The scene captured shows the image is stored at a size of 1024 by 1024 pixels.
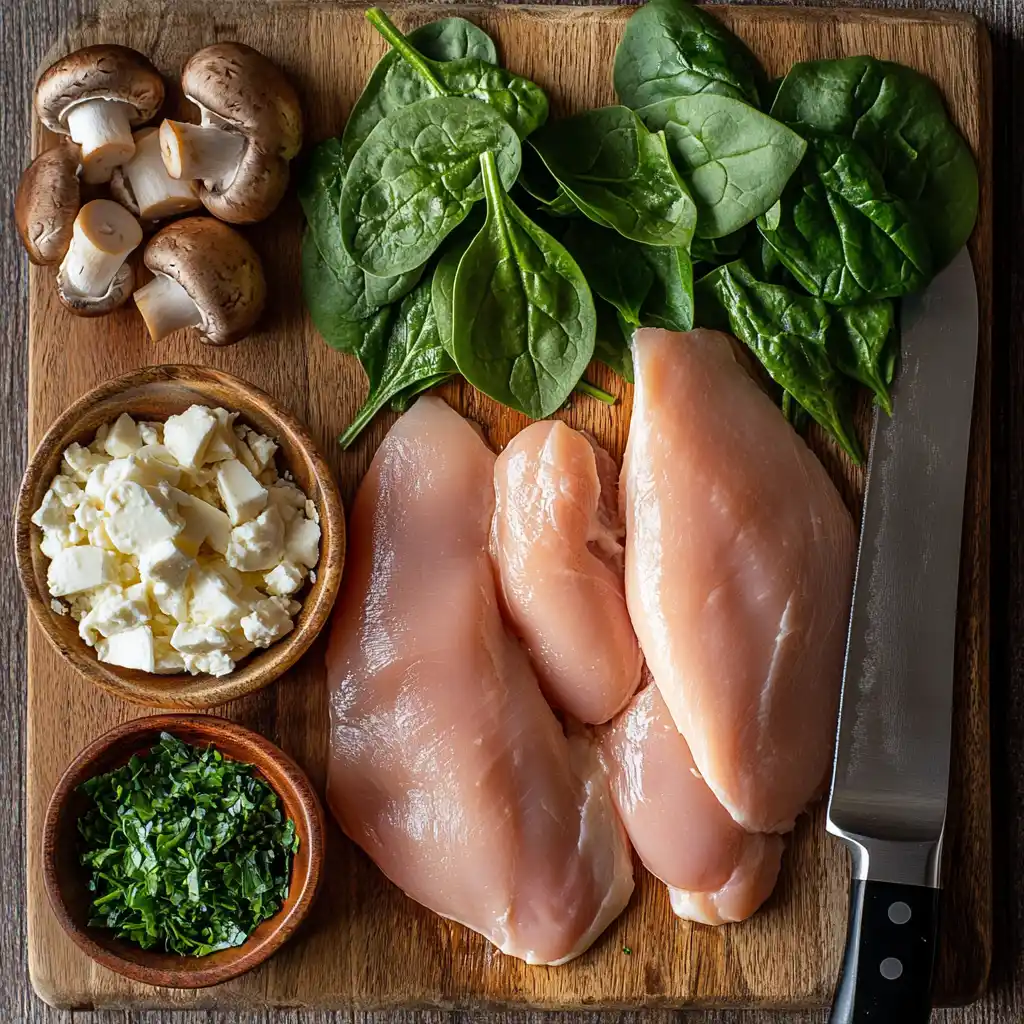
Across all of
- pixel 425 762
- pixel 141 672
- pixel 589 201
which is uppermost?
pixel 589 201

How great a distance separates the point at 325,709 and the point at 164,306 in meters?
0.60

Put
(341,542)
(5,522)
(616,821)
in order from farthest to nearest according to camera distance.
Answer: (5,522), (616,821), (341,542)

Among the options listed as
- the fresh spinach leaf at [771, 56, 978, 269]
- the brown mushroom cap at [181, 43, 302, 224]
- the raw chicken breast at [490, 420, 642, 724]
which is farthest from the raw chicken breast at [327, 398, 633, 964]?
the fresh spinach leaf at [771, 56, 978, 269]

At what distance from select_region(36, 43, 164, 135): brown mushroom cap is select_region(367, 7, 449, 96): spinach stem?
1.02 ft

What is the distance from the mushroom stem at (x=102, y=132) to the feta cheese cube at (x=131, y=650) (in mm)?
635

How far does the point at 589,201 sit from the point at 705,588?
54 cm

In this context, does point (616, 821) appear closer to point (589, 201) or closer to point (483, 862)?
point (483, 862)

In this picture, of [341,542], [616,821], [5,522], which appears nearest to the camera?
[341,542]

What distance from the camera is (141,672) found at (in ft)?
4.43

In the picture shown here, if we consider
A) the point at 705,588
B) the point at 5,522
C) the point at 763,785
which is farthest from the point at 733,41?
the point at 5,522

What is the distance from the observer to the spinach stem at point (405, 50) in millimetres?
1391

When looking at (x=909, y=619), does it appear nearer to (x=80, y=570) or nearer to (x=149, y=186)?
(x=80, y=570)

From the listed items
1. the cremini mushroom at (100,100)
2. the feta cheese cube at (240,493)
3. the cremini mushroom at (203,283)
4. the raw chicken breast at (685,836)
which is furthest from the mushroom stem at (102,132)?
the raw chicken breast at (685,836)

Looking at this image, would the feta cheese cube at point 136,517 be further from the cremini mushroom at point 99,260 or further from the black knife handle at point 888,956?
the black knife handle at point 888,956
